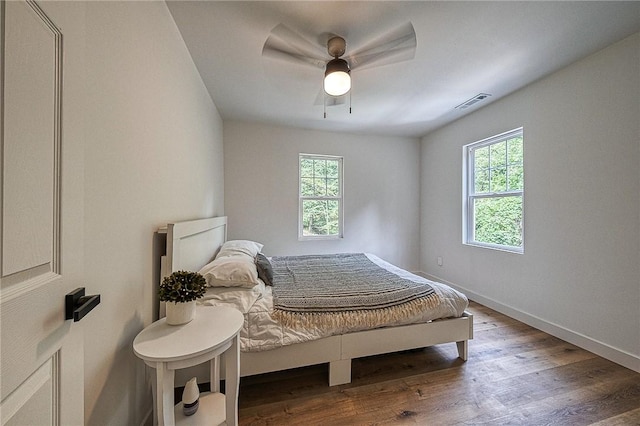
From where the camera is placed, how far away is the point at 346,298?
1.86 m

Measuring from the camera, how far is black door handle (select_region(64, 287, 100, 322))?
61 centimetres

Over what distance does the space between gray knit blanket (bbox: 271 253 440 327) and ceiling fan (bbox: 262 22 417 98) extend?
1541 millimetres

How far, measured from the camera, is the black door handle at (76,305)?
2.01 feet

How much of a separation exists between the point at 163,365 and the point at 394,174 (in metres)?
4.04

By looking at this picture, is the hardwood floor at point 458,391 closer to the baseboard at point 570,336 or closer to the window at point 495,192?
the baseboard at point 570,336

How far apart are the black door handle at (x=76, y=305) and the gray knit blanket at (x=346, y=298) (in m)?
1.15

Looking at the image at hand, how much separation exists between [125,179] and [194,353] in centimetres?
82

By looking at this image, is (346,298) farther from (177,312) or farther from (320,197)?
(320,197)

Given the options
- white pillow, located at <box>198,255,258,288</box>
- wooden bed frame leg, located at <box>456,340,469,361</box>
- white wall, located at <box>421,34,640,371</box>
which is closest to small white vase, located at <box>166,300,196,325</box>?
white pillow, located at <box>198,255,258,288</box>

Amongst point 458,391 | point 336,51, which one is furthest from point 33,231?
point 458,391

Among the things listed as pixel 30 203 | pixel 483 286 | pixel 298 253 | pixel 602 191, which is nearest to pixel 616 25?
pixel 602 191

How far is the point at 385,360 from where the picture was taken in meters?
2.06

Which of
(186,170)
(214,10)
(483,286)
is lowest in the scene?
(483,286)

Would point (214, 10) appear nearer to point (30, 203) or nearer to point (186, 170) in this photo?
point (186, 170)
